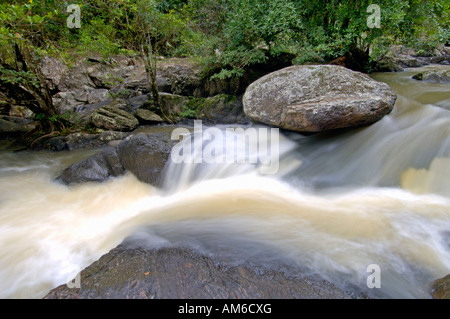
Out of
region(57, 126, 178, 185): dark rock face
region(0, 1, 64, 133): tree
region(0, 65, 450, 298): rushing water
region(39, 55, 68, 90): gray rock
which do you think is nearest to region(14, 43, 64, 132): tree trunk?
region(0, 1, 64, 133): tree

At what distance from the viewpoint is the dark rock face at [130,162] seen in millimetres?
4305

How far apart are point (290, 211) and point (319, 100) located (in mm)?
2337

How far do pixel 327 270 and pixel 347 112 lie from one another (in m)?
3.09

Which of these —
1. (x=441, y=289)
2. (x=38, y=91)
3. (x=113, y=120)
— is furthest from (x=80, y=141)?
(x=441, y=289)

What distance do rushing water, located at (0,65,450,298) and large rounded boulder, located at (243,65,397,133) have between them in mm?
439

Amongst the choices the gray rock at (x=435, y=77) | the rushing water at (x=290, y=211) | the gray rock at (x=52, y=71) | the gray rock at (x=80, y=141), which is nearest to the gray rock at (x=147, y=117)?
the gray rock at (x=80, y=141)

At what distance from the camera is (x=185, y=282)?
1.84m

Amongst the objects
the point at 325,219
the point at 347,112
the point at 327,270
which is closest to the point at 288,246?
the point at 327,270

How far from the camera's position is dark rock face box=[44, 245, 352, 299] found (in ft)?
5.70

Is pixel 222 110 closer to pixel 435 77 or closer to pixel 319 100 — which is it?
pixel 319 100

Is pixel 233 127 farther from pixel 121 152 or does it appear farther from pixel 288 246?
pixel 288 246

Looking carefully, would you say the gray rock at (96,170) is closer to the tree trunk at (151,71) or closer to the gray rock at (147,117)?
the gray rock at (147,117)

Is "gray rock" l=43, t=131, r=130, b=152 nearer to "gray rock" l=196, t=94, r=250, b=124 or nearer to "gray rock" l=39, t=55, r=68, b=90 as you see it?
"gray rock" l=196, t=94, r=250, b=124

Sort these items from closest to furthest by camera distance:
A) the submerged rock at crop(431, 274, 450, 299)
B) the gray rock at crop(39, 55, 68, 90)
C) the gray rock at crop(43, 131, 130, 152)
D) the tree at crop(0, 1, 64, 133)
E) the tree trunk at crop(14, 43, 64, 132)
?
the submerged rock at crop(431, 274, 450, 299) → the tree at crop(0, 1, 64, 133) → the tree trunk at crop(14, 43, 64, 132) → the gray rock at crop(43, 131, 130, 152) → the gray rock at crop(39, 55, 68, 90)
